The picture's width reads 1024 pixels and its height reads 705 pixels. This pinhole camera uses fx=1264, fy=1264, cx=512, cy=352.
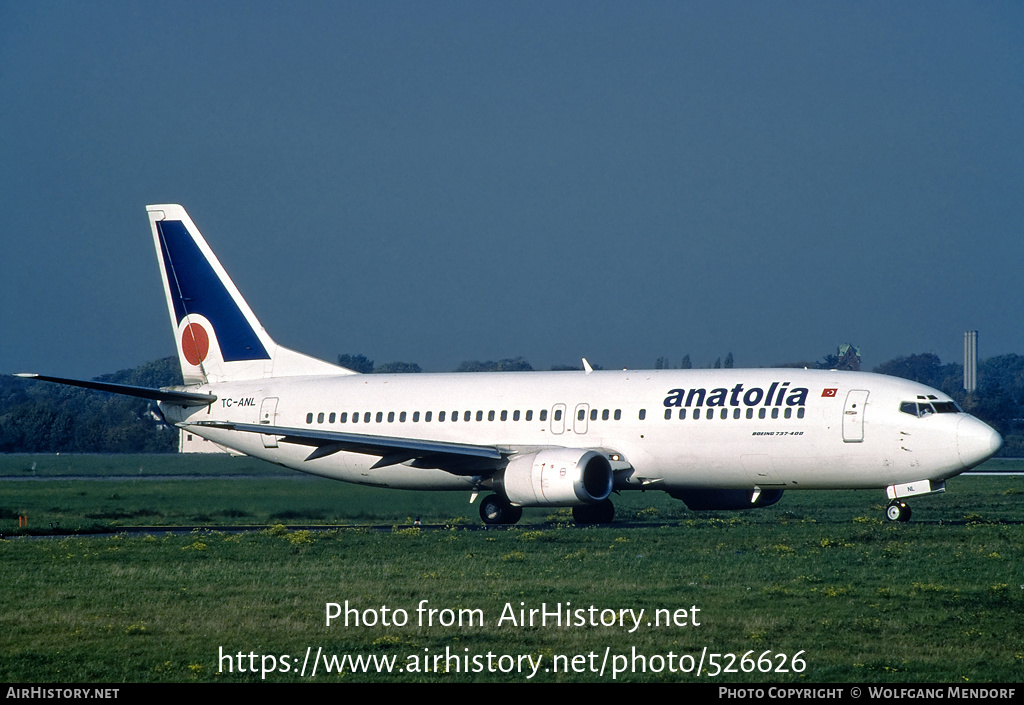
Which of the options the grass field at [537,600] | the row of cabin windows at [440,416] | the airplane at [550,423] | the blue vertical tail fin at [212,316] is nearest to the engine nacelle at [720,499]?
the airplane at [550,423]

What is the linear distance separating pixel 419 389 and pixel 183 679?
2357 cm

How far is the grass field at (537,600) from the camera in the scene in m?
13.8

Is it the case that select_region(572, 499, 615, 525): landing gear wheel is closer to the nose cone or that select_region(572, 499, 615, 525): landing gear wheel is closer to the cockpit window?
the cockpit window

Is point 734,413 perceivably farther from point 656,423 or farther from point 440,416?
point 440,416

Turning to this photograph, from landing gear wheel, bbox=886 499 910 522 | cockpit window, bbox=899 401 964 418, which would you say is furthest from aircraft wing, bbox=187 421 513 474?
cockpit window, bbox=899 401 964 418

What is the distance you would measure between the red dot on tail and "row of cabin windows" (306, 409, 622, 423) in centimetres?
481

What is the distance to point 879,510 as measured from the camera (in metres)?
37.5

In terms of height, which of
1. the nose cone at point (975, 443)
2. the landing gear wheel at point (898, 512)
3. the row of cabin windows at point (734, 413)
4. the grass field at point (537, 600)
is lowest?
the grass field at point (537, 600)

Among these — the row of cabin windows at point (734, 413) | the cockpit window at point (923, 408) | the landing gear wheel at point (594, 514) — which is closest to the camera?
the cockpit window at point (923, 408)

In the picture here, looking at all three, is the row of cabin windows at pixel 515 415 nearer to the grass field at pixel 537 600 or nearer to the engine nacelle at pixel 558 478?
the engine nacelle at pixel 558 478

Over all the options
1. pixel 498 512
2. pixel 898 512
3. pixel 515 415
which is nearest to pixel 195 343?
pixel 515 415

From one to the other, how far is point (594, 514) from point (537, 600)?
15.5 m

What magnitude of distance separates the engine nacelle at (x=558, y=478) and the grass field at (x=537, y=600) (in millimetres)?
948

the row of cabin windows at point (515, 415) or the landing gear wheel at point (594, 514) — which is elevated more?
the row of cabin windows at point (515, 415)
